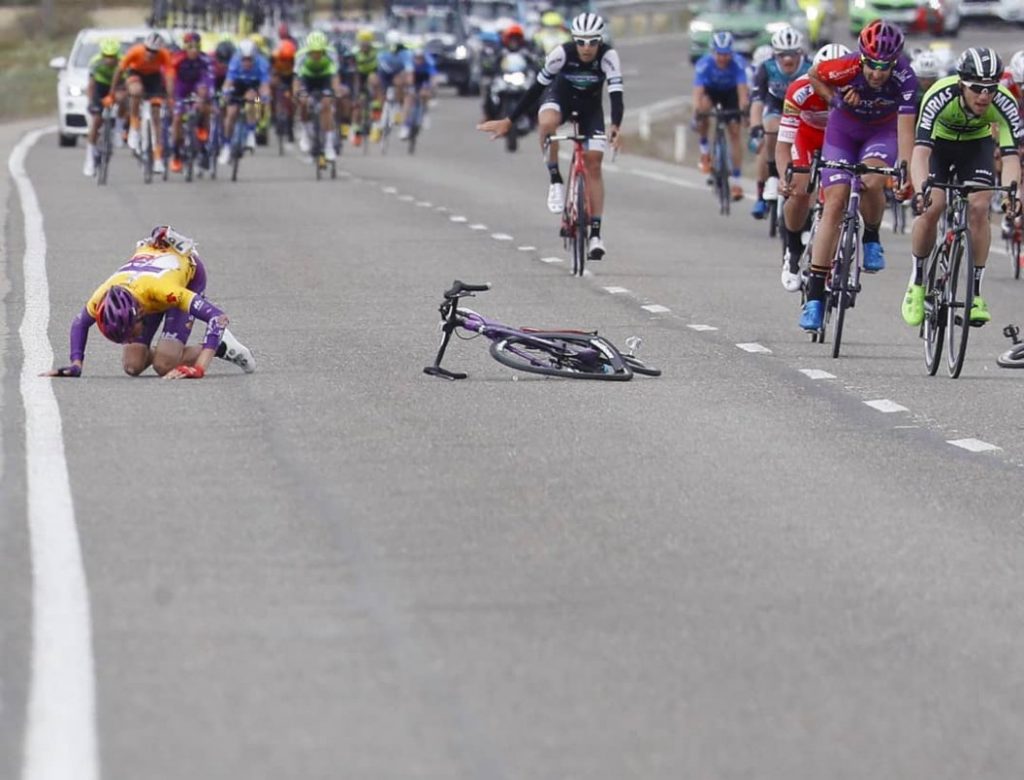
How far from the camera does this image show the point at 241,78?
1293 inches

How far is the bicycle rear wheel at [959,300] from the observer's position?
13594mm

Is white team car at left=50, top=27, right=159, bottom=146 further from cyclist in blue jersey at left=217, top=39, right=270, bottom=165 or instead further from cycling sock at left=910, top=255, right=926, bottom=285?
cycling sock at left=910, top=255, right=926, bottom=285

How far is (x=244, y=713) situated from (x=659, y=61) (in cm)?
7311

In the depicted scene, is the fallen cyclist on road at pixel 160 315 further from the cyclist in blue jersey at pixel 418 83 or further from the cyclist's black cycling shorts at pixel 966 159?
the cyclist in blue jersey at pixel 418 83

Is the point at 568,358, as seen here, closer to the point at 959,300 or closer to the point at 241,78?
the point at 959,300

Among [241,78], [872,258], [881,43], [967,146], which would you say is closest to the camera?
[967,146]

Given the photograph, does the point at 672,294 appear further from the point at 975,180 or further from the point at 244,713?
the point at 244,713

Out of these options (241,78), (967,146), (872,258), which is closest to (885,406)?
(967,146)

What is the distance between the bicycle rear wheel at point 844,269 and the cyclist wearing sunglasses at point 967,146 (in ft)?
1.15

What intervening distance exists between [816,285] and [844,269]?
1.78 feet

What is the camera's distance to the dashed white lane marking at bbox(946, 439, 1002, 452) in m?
11.4

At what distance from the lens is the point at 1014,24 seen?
263ft

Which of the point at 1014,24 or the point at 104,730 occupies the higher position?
the point at 104,730

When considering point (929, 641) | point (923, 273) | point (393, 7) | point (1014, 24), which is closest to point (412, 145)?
point (393, 7)
